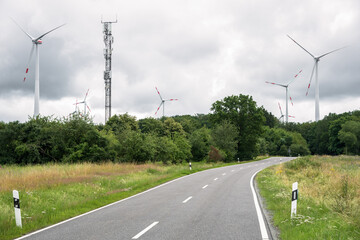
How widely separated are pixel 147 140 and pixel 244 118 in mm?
37038

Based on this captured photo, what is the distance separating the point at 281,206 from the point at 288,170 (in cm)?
1754

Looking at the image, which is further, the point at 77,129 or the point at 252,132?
the point at 252,132

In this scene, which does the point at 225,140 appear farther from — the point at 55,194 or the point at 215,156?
the point at 55,194

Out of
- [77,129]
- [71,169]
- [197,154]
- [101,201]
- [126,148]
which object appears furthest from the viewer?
[197,154]

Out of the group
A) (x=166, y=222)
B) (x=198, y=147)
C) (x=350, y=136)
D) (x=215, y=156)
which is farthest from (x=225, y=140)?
(x=166, y=222)

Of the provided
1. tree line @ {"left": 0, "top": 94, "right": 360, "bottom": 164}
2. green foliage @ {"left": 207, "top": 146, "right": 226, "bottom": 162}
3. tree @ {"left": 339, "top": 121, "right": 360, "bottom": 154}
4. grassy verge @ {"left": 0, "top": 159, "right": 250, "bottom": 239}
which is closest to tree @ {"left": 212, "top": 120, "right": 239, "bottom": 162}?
tree line @ {"left": 0, "top": 94, "right": 360, "bottom": 164}

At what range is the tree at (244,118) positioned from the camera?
65375 millimetres

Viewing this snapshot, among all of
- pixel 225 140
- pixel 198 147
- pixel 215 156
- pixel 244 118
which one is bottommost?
pixel 215 156

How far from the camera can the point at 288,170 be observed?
27109 millimetres

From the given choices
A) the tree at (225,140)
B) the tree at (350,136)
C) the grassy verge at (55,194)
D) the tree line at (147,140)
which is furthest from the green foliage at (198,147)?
the tree at (350,136)

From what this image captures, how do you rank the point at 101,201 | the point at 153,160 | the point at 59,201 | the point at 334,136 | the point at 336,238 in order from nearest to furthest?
the point at 336,238, the point at 59,201, the point at 101,201, the point at 153,160, the point at 334,136

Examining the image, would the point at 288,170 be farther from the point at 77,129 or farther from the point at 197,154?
the point at 197,154

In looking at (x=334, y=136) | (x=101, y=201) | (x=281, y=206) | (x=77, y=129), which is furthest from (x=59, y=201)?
(x=334, y=136)

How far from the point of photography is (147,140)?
110 ft
